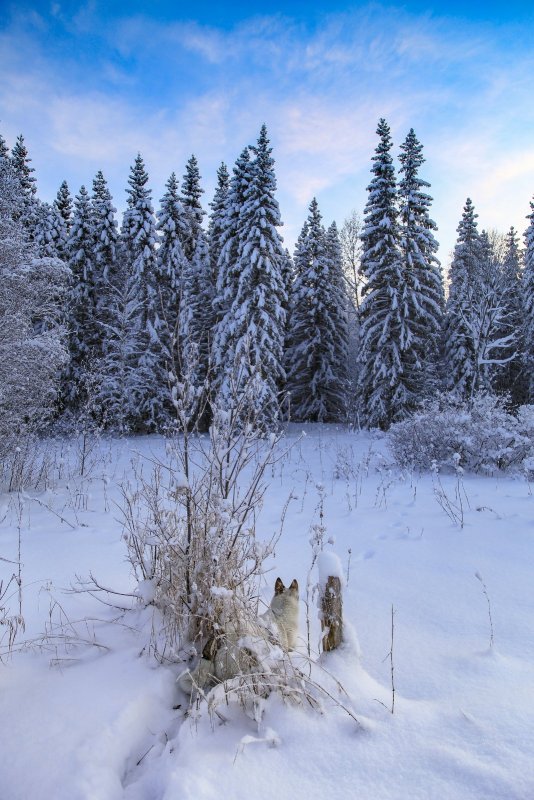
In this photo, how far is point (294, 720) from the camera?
2.07 meters

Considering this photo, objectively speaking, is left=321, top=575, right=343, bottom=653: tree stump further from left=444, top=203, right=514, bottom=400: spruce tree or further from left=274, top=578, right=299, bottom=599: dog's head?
left=444, top=203, right=514, bottom=400: spruce tree

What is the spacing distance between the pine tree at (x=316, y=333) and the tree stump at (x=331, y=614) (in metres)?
22.2

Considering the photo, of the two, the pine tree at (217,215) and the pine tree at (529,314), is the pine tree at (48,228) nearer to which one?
the pine tree at (217,215)

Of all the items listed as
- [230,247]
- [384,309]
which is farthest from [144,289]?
[384,309]

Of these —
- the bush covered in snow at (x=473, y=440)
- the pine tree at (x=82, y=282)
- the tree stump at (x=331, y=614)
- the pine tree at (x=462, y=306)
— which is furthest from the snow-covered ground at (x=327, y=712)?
the pine tree at (x=82, y=282)

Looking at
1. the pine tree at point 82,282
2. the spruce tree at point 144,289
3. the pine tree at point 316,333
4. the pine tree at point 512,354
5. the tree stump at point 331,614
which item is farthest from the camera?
the pine tree at point 512,354

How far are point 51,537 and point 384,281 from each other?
19.0 meters

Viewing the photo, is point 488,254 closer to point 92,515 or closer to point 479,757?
point 92,515

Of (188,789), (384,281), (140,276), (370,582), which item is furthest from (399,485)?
(140,276)

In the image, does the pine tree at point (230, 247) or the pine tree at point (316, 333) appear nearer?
the pine tree at point (230, 247)

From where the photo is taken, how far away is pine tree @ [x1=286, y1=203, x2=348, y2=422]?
24.4 metres

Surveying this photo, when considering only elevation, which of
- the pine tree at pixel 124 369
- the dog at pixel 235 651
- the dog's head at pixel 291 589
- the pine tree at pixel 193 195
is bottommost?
the dog at pixel 235 651

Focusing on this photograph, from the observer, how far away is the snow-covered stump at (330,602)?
247cm

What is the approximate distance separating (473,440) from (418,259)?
13849 mm
